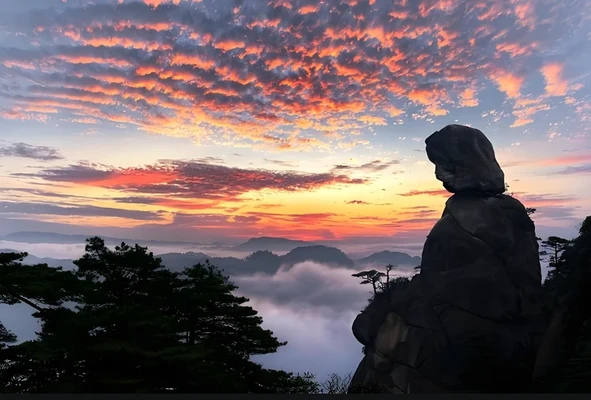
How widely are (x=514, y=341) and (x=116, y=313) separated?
2437 centimetres

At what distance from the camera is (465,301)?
85.2 feet

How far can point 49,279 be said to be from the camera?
1302cm

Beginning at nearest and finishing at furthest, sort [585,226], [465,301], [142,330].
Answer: [142,330]
[585,226]
[465,301]

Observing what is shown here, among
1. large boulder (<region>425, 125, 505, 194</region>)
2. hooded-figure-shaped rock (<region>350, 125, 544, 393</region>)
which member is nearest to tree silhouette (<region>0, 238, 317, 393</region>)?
hooded-figure-shaped rock (<region>350, 125, 544, 393</region>)

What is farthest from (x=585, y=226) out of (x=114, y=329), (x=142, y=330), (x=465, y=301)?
(x=114, y=329)

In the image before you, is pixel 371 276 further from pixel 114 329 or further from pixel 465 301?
pixel 114 329

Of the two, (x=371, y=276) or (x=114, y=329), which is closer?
(x=114, y=329)

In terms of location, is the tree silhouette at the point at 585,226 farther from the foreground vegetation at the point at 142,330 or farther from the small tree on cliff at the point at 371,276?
the small tree on cliff at the point at 371,276

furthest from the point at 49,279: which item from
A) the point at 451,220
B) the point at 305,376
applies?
the point at 451,220

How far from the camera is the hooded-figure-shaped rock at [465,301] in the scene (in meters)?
24.7

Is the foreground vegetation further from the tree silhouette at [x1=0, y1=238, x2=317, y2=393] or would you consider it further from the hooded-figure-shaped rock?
the hooded-figure-shaped rock

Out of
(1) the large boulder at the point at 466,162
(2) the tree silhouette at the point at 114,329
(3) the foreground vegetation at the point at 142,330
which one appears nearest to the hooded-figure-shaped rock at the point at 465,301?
(1) the large boulder at the point at 466,162

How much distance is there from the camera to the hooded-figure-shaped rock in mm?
24703

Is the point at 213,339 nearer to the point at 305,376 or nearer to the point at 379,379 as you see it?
the point at 305,376
